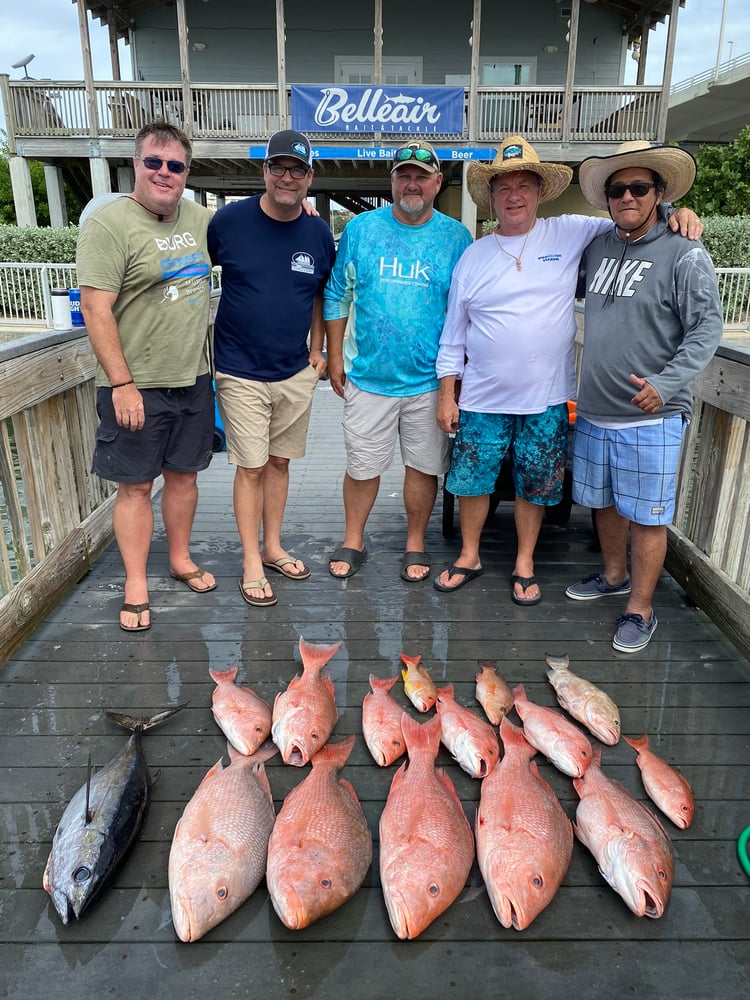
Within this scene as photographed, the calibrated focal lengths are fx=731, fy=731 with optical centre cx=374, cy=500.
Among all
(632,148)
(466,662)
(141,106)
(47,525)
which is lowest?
(466,662)

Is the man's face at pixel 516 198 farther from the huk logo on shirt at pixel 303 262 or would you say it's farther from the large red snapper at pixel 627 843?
the large red snapper at pixel 627 843

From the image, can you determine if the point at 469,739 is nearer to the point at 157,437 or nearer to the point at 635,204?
the point at 157,437

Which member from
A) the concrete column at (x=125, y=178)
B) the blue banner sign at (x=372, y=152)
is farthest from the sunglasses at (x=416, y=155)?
the concrete column at (x=125, y=178)

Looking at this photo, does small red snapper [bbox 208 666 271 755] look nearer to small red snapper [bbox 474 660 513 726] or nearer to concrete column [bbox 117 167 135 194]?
small red snapper [bbox 474 660 513 726]

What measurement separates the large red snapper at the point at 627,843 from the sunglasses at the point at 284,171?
242 cm

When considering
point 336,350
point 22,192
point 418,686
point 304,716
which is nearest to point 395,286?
point 336,350

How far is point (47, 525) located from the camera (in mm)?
3225

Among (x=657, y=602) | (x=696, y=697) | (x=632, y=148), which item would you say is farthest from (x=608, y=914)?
(x=632, y=148)

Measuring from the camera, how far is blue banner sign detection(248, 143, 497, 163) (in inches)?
523

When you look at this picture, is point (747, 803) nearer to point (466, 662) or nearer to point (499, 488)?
point (466, 662)

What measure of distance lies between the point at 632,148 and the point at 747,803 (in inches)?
89.4

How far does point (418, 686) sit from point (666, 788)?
850mm

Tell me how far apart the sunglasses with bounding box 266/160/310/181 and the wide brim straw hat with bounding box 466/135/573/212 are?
0.67 metres

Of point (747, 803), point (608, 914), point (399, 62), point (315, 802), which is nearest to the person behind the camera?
point (608, 914)
